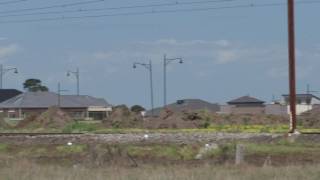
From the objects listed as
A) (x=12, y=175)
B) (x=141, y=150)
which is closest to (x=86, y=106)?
(x=141, y=150)

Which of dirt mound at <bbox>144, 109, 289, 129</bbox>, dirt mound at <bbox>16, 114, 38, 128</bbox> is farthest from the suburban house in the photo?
dirt mound at <bbox>144, 109, 289, 129</bbox>

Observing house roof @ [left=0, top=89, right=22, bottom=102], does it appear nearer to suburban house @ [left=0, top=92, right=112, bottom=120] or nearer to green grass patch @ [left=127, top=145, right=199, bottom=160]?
suburban house @ [left=0, top=92, right=112, bottom=120]

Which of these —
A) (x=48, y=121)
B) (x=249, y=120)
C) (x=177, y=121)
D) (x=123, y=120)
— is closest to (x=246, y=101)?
(x=249, y=120)

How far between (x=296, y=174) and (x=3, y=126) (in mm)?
72174

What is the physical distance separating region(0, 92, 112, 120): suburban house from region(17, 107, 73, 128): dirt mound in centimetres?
6468

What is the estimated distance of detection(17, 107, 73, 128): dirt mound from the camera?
87.2 metres

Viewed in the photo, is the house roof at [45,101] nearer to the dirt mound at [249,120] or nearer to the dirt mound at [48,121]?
the dirt mound at [48,121]

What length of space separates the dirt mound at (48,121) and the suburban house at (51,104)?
6468cm

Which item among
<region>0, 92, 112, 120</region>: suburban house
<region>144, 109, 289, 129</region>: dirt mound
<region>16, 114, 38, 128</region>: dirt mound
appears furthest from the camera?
<region>0, 92, 112, 120</region>: suburban house

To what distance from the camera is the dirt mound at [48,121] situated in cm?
8725

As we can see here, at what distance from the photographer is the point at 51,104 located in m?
163

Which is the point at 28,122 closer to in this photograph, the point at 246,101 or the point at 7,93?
the point at 246,101

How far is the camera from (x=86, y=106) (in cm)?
17338

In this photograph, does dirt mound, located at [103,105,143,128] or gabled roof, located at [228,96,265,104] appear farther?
gabled roof, located at [228,96,265,104]
